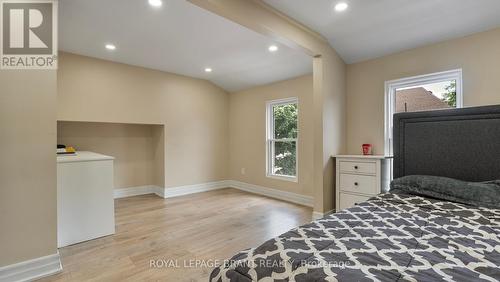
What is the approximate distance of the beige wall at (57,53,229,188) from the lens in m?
3.52

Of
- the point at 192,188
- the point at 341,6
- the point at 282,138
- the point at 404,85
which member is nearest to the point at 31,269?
the point at 192,188

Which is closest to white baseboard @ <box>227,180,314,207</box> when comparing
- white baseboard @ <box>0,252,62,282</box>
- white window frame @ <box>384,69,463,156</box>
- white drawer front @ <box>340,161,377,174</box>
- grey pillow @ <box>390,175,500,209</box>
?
white drawer front @ <box>340,161,377,174</box>

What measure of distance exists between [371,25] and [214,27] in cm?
179

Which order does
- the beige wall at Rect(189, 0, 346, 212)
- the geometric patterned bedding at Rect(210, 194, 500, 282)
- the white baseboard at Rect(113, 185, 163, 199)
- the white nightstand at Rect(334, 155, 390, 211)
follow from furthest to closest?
the white baseboard at Rect(113, 185, 163, 199) < the white nightstand at Rect(334, 155, 390, 211) < the beige wall at Rect(189, 0, 346, 212) < the geometric patterned bedding at Rect(210, 194, 500, 282)

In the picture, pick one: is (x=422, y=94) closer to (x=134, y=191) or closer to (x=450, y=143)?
(x=450, y=143)

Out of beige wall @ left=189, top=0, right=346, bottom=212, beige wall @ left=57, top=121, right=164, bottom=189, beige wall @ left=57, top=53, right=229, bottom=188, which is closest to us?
beige wall @ left=189, top=0, right=346, bottom=212

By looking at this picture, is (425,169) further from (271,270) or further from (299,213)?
(271,270)

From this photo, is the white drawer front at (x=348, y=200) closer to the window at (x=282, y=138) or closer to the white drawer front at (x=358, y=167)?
the white drawer front at (x=358, y=167)

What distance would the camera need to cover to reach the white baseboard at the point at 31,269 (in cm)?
179

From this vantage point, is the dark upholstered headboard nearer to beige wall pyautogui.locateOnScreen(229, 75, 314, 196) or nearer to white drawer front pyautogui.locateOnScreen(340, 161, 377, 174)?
white drawer front pyautogui.locateOnScreen(340, 161, 377, 174)

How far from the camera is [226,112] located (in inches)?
212

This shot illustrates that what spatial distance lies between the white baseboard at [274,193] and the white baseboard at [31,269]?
10.5ft

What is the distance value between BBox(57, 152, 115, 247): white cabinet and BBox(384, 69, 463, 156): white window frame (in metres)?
3.50

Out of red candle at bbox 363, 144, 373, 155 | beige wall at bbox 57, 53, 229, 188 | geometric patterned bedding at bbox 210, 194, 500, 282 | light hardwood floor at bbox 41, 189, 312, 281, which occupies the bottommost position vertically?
light hardwood floor at bbox 41, 189, 312, 281
